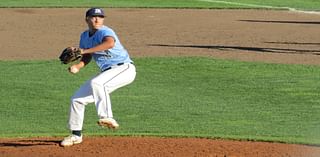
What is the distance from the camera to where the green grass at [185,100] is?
12281 millimetres

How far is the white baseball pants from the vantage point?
10156 mm

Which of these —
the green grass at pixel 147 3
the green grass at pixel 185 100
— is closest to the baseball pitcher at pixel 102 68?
the green grass at pixel 185 100

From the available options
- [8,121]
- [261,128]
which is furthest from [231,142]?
[8,121]

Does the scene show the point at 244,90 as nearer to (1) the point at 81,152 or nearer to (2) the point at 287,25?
(1) the point at 81,152

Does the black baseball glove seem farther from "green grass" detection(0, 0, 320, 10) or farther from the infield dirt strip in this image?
"green grass" detection(0, 0, 320, 10)

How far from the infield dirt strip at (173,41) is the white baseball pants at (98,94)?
16.7 inches

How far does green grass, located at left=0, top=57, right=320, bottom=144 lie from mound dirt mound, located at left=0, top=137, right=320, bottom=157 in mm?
540

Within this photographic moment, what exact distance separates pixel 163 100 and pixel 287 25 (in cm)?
1166

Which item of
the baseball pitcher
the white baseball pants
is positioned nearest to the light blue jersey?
the baseball pitcher

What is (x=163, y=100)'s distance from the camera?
47.4ft

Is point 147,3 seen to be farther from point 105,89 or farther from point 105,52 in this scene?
point 105,89

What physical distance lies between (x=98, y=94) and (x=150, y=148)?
0.92m

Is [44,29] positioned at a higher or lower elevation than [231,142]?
higher

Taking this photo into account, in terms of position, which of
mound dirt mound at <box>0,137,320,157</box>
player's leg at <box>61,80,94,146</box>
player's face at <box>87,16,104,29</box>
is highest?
player's face at <box>87,16,104,29</box>
